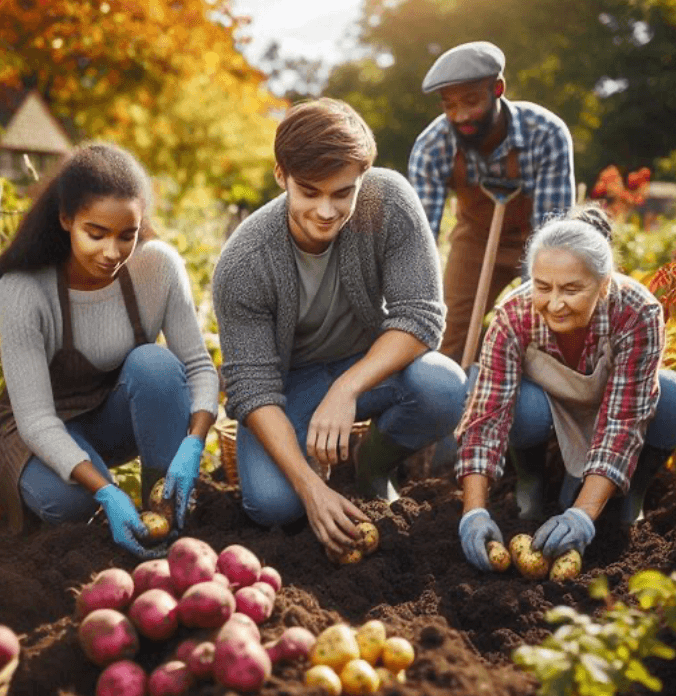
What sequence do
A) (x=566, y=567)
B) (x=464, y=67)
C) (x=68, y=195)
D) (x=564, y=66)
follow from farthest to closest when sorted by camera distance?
(x=564, y=66) → (x=464, y=67) → (x=68, y=195) → (x=566, y=567)

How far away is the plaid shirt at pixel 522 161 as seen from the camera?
3.96 meters

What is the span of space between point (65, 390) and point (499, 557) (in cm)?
149

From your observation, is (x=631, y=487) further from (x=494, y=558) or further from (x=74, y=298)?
(x=74, y=298)

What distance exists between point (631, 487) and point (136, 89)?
10.2 metres

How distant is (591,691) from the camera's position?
150cm

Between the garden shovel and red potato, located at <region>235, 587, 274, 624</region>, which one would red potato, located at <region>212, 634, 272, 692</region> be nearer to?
red potato, located at <region>235, 587, 274, 624</region>

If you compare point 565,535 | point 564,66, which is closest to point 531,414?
point 565,535

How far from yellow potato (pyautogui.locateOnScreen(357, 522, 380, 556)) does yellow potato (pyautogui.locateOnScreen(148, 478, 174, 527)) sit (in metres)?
0.56

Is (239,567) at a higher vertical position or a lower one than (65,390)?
lower

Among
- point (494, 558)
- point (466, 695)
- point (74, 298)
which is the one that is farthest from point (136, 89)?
point (466, 695)

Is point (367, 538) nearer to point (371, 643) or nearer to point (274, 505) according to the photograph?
point (274, 505)

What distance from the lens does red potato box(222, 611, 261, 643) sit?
1.80 meters

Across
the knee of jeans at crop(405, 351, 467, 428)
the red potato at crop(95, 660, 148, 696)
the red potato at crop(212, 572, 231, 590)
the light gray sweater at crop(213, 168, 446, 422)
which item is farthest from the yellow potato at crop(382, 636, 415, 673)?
the knee of jeans at crop(405, 351, 467, 428)

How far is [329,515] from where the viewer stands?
8.52 feet
